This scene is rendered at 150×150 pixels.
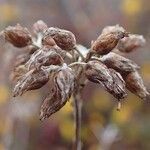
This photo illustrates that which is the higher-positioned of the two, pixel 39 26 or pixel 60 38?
pixel 39 26

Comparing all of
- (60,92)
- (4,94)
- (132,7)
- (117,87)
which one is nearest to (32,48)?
(60,92)

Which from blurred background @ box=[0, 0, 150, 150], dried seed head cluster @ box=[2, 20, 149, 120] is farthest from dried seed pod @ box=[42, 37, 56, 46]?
blurred background @ box=[0, 0, 150, 150]

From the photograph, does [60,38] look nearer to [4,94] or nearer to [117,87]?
[117,87]

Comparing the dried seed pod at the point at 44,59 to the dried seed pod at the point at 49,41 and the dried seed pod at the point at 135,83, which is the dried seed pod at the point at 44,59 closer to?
the dried seed pod at the point at 49,41

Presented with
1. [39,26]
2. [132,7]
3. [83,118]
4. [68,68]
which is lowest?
[68,68]

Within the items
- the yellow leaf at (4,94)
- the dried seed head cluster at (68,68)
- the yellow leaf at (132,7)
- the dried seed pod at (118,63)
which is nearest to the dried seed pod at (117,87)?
the dried seed head cluster at (68,68)

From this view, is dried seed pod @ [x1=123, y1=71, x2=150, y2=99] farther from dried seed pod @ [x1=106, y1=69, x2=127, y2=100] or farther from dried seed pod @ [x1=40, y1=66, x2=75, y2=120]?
dried seed pod @ [x1=40, y1=66, x2=75, y2=120]

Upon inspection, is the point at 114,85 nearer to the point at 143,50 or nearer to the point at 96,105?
the point at 96,105
